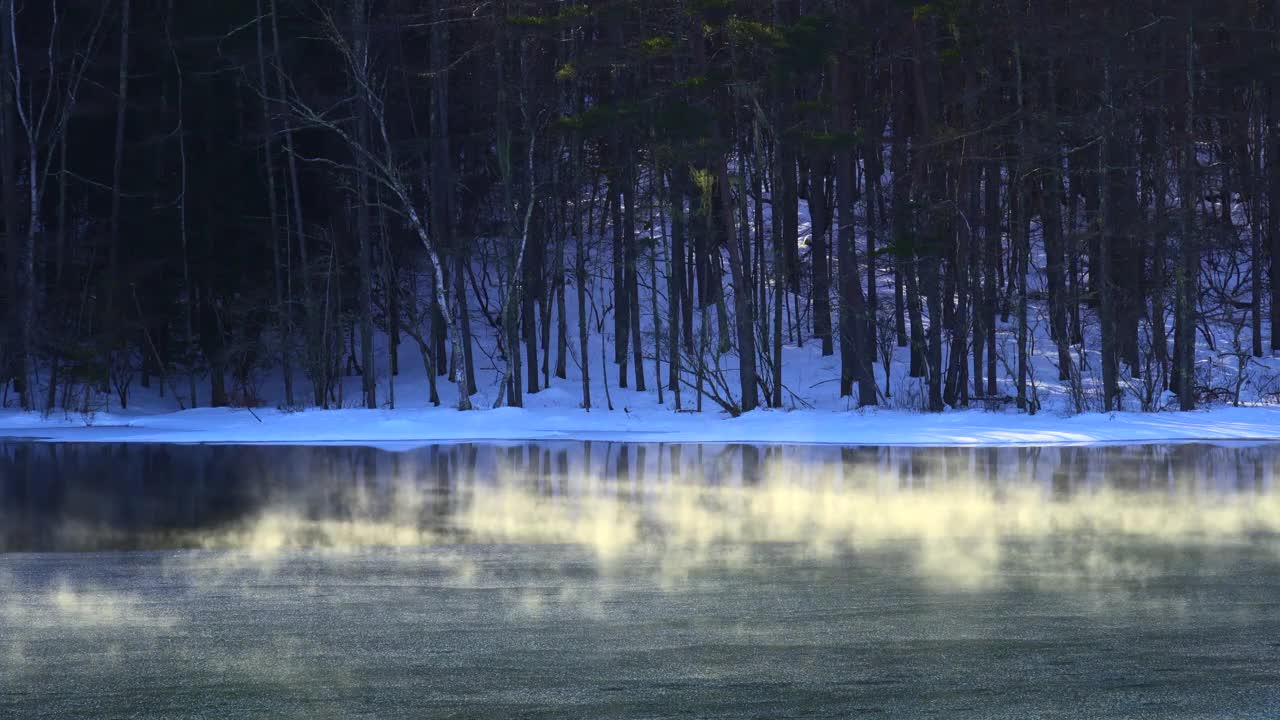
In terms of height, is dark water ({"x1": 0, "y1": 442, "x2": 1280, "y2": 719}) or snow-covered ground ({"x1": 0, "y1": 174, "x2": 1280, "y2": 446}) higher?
snow-covered ground ({"x1": 0, "y1": 174, "x2": 1280, "y2": 446})

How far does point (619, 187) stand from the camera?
1624 inches

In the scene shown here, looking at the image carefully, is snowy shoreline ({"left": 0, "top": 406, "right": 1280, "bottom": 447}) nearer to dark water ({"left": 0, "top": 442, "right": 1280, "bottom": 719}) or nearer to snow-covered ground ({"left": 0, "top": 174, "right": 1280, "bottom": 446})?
snow-covered ground ({"left": 0, "top": 174, "right": 1280, "bottom": 446})

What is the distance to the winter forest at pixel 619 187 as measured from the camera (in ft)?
103

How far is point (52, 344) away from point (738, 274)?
19668mm

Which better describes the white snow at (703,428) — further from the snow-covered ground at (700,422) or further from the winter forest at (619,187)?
the winter forest at (619,187)

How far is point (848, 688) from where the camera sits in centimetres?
686

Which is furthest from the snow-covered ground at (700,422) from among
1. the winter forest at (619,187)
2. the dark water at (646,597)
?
the dark water at (646,597)

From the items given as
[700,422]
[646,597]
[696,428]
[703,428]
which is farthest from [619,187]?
[646,597]

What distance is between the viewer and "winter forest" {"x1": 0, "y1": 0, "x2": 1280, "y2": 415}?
31.5 metres

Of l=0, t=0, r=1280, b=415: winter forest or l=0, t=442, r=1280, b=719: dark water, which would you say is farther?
l=0, t=0, r=1280, b=415: winter forest

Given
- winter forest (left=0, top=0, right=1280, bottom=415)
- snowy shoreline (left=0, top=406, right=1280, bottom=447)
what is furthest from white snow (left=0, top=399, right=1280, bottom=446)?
winter forest (left=0, top=0, right=1280, bottom=415)

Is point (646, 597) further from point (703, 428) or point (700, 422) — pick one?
point (700, 422)

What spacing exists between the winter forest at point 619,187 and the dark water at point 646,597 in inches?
596

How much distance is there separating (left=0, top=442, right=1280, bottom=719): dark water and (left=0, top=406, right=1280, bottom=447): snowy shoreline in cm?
627
